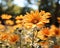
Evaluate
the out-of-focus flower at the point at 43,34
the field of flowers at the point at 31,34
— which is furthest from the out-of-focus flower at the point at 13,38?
the out-of-focus flower at the point at 43,34

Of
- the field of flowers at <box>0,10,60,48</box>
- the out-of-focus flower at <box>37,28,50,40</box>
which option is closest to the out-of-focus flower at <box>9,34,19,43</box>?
the field of flowers at <box>0,10,60,48</box>

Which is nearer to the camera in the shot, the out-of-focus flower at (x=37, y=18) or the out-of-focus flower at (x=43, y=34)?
the out-of-focus flower at (x=37, y=18)

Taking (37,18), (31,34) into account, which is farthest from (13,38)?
(37,18)

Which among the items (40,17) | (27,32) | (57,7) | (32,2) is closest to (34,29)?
(40,17)

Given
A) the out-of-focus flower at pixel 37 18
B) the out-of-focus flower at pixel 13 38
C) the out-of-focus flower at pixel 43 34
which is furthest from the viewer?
the out-of-focus flower at pixel 13 38

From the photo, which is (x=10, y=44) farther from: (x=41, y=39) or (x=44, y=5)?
(x=44, y=5)

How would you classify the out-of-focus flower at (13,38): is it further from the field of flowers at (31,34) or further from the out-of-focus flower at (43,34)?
the out-of-focus flower at (43,34)

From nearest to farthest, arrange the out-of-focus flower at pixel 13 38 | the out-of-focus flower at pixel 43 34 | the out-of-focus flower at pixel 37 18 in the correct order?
the out-of-focus flower at pixel 37 18 → the out-of-focus flower at pixel 43 34 → the out-of-focus flower at pixel 13 38

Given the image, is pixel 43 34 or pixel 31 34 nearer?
pixel 31 34

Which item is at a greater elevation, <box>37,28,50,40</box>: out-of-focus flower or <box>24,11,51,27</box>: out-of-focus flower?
<box>24,11,51,27</box>: out-of-focus flower

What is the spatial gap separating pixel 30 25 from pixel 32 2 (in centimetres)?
429

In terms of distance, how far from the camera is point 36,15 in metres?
2.28

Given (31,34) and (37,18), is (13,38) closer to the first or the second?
(31,34)

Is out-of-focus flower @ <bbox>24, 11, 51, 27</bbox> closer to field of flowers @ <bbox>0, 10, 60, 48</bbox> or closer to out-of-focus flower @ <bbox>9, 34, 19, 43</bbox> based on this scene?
field of flowers @ <bbox>0, 10, 60, 48</bbox>
